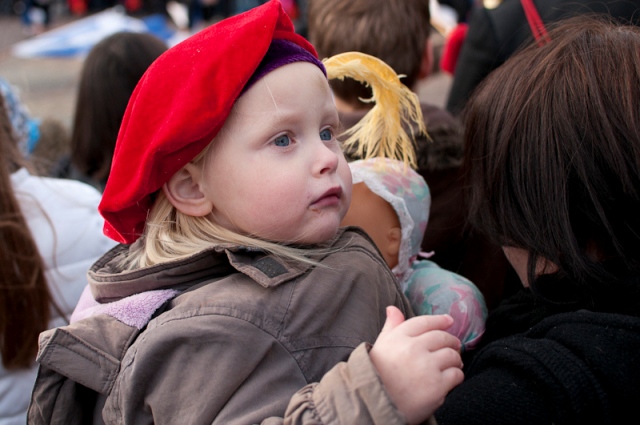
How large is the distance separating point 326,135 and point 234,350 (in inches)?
20.3

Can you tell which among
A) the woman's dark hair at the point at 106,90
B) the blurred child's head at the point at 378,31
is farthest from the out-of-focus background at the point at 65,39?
the blurred child's head at the point at 378,31

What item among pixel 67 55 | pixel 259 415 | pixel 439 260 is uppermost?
pixel 259 415

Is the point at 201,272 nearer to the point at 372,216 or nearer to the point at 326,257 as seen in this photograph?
the point at 326,257

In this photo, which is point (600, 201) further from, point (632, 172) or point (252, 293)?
point (252, 293)

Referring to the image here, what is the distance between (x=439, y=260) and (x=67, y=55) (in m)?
7.02

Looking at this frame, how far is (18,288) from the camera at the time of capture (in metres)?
1.96

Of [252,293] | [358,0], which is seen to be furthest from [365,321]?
[358,0]

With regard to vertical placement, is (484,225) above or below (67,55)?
above

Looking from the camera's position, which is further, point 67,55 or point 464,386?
point 67,55

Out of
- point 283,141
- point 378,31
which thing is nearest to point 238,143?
point 283,141

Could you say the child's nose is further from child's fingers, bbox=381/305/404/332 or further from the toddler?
child's fingers, bbox=381/305/404/332

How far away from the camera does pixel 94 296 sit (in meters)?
1.50

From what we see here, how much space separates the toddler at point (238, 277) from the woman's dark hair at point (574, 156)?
12.5 inches

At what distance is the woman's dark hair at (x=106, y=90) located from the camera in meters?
3.12
